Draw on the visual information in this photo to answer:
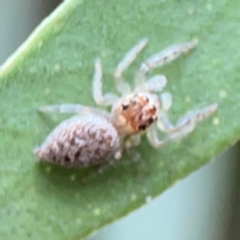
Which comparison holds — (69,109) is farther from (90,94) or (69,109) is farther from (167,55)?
(167,55)

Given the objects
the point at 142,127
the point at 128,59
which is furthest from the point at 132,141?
the point at 128,59

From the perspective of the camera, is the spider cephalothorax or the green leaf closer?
the green leaf

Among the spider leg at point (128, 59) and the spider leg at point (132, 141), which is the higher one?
the spider leg at point (128, 59)

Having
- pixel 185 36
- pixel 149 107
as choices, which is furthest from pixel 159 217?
pixel 185 36

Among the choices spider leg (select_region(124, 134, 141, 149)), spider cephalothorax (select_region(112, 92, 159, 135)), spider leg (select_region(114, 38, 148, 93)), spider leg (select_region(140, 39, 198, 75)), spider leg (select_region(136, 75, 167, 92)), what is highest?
spider leg (select_region(114, 38, 148, 93))

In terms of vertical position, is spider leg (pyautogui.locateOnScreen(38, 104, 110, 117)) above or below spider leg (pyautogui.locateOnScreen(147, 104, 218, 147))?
above

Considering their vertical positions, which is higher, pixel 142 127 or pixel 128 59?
pixel 128 59
